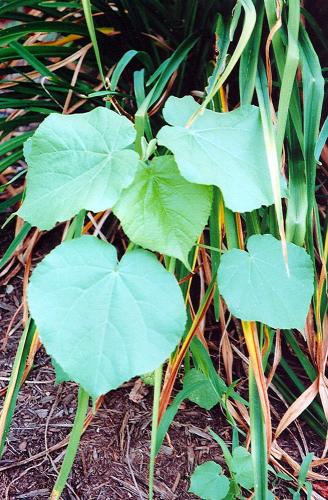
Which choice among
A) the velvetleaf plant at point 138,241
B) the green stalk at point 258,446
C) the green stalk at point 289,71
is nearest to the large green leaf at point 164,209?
the velvetleaf plant at point 138,241

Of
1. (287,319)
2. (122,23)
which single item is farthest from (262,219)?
(122,23)

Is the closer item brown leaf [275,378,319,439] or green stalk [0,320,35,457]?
green stalk [0,320,35,457]

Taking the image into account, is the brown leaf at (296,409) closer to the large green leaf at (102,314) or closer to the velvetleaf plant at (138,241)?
the velvetleaf plant at (138,241)

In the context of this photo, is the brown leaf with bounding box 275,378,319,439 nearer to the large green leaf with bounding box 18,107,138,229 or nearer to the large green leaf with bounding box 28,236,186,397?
the large green leaf with bounding box 28,236,186,397

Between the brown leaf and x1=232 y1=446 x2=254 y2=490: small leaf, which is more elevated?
x1=232 y1=446 x2=254 y2=490: small leaf

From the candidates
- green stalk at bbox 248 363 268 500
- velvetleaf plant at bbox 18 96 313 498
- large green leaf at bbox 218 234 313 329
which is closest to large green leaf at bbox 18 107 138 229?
velvetleaf plant at bbox 18 96 313 498

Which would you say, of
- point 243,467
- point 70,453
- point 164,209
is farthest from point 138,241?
point 243,467

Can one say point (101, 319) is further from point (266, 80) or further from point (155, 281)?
point (266, 80)
